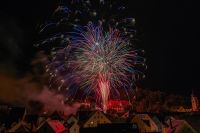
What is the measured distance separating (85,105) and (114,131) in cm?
5249

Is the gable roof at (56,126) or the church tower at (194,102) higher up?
the church tower at (194,102)

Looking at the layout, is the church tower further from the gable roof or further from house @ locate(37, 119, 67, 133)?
house @ locate(37, 119, 67, 133)

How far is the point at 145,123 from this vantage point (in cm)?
6619

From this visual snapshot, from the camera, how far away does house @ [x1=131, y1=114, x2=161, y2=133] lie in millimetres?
65125

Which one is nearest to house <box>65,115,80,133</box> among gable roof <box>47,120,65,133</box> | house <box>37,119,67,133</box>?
gable roof <box>47,120,65,133</box>

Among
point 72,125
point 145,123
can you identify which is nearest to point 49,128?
point 72,125

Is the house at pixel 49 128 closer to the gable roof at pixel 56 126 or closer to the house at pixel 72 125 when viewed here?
the gable roof at pixel 56 126

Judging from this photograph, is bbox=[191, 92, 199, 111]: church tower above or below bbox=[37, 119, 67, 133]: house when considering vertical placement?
above

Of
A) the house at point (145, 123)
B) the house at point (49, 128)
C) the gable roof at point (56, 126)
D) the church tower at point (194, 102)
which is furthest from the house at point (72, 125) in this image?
the church tower at point (194, 102)

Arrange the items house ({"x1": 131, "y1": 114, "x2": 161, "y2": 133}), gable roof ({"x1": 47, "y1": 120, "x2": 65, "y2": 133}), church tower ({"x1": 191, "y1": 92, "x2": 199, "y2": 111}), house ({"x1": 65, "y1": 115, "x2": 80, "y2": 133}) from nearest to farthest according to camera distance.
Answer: gable roof ({"x1": 47, "y1": 120, "x2": 65, "y2": 133})
house ({"x1": 65, "y1": 115, "x2": 80, "y2": 133})
house ({"x1": 131, "y1": 114, "x2": 161, "y2": 133})
church tower ({"x1": 191, "y1": 92, "x2": 199, "y2": 111})

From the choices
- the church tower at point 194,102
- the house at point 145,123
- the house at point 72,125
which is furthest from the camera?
the church tower at point 194,102

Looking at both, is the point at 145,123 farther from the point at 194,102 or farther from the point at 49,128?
the point at 194,102

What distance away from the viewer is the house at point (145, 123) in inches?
2564

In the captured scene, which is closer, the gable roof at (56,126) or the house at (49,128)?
the house at (49,128)
